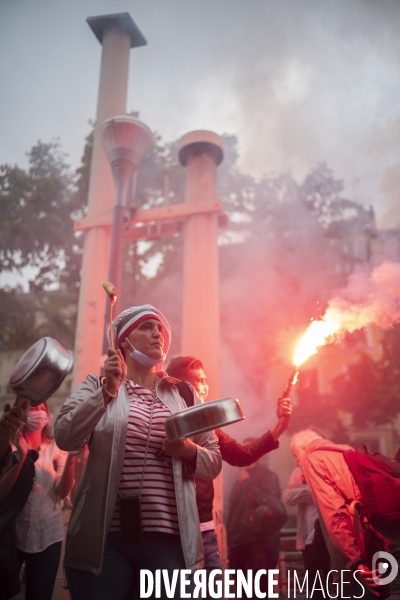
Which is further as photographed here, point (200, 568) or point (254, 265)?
point (254, 265)

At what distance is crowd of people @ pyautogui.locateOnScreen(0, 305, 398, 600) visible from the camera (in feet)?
6.05

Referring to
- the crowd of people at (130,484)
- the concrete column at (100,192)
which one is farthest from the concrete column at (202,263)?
the crowd of people at (130,484)

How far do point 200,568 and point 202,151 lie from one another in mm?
5853

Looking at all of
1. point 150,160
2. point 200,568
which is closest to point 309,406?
point 150,160

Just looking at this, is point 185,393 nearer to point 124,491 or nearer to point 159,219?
point 124,491

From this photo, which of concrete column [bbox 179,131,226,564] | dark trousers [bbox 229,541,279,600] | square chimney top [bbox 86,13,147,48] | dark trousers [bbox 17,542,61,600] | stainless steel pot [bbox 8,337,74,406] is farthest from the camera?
square chimney top [bbox 86,13,147,48]

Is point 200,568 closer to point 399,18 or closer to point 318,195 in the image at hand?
point 399,18

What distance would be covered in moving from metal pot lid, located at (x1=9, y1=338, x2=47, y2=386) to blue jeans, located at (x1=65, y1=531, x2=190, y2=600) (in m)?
0.79

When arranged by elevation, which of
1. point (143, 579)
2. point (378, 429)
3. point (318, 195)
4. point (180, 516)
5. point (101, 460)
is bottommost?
point (143, 579)

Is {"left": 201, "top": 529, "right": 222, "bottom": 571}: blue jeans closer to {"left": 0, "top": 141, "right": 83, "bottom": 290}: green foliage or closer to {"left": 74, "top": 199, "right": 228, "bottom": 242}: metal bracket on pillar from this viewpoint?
{"left": 74, "top": 199, "right": 228, "bottom": 242}: metal bracket on pillar

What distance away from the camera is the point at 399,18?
5.32 metres

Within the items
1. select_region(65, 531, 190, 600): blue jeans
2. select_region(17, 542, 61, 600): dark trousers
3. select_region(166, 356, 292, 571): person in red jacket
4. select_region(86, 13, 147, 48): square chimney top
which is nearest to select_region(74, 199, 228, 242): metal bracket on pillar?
select_region(86, 13, 147, 48): square chimney top

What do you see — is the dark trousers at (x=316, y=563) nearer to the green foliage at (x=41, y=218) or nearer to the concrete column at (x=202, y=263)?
the concrete column at (x=202, y=263)

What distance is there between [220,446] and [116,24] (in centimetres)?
733
